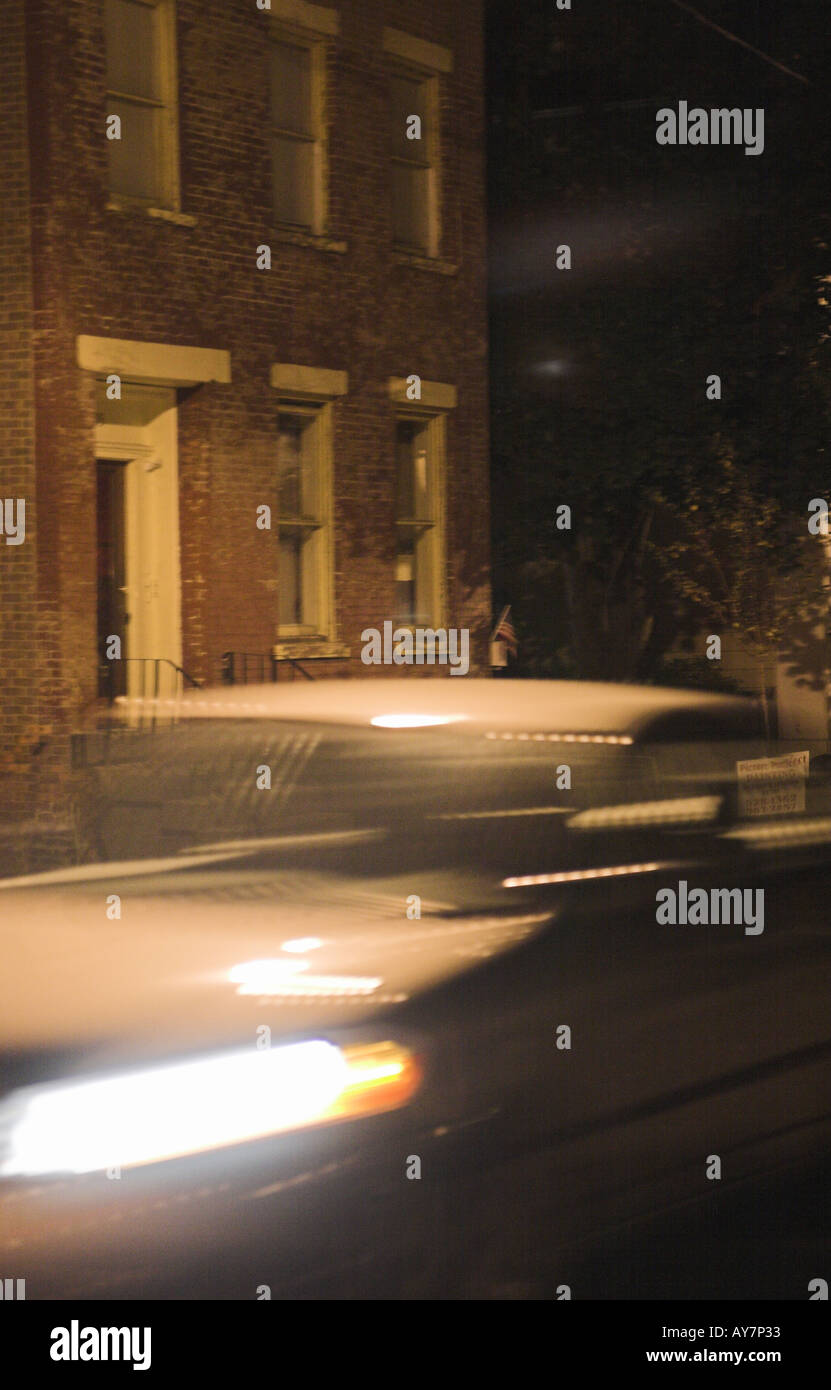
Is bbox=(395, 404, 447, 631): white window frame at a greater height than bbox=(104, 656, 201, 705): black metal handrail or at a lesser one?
greater

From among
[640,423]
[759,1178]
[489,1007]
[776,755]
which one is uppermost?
[640,423]

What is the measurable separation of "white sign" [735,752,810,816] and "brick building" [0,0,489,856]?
9.22 metres

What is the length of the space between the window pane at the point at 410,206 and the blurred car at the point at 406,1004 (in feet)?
41.0

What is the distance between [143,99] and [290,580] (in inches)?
174

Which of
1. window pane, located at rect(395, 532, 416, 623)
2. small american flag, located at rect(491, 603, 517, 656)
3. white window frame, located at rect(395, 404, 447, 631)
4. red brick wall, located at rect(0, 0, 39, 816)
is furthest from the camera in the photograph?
small american flag, located at rect(491, 603, 517, 656)

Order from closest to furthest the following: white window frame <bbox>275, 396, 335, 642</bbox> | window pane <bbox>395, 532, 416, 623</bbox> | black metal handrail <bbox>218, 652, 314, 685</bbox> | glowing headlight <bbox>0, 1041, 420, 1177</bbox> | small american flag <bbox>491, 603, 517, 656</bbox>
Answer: glowing headlight <bbox>0, 1041, 420, 1177</bbox>, black metal handrail <bbox>218, 652, 314, 685</bbox>, white window frame <bbox>275, 396, 335, 642</bbox>, window pane <bbox>395, 532, 416, 623</bbox>, small american flag <bbox>491, 603, 517, 656</bbox>

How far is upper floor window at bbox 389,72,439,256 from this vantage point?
1758cm

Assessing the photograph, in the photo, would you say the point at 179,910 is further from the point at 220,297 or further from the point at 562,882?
the point at 220,297

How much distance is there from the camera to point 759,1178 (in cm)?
484

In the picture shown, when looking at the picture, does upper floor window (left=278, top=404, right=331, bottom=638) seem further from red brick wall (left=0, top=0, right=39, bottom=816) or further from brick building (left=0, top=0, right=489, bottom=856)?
red brick wall (left=0, top=0, right=39, bottom=816)

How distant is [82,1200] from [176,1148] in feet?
0.72

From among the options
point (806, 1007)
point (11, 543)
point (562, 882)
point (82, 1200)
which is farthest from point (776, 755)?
point (11, 543)

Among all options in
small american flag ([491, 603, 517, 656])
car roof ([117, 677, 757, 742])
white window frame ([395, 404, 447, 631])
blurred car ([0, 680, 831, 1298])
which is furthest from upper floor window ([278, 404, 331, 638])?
blurred car ([0, 680, 831, 1298])

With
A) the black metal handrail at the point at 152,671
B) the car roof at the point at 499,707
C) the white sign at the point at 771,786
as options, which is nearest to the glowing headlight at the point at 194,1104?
the car roof at the point at 499,707
